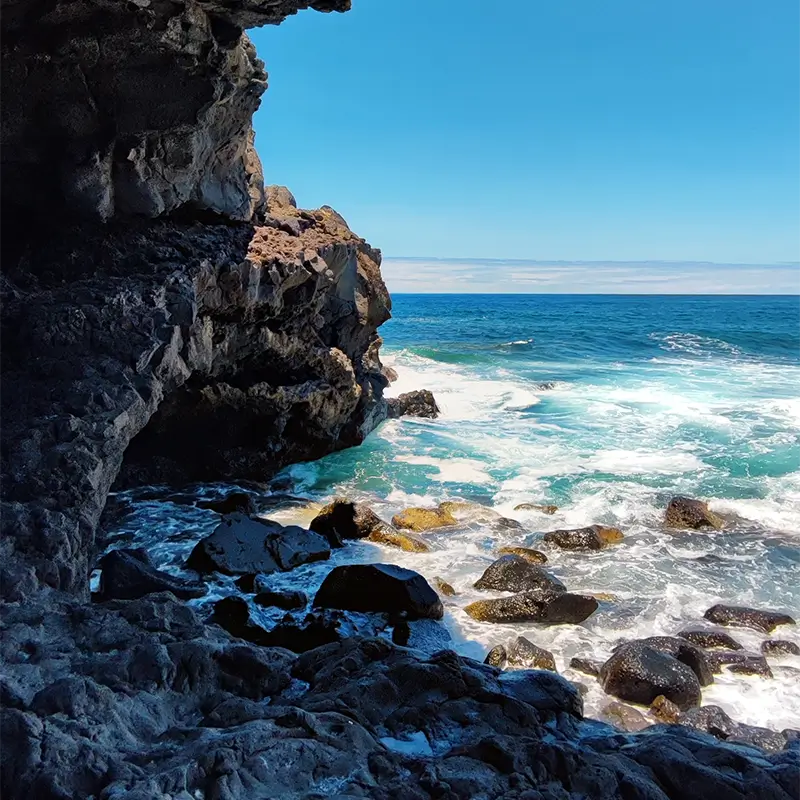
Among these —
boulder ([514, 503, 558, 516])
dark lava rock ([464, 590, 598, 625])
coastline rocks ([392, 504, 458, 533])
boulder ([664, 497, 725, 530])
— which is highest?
boulder ([664, 497, 725, 530])

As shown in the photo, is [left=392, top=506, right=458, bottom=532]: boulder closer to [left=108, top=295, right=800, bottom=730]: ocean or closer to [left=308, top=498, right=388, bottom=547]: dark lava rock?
[left=108, top=295, right=800, bottom=730]: ocean

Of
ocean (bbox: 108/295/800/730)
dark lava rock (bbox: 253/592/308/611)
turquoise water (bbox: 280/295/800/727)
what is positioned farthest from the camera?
turquoise water (bbox: 280/295/800/727)

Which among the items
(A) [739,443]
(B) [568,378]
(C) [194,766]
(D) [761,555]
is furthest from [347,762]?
(B) [568,378]

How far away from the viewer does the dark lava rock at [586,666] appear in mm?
7473

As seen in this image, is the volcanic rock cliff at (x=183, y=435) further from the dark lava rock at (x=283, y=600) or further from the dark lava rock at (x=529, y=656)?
the dark lava rock at (x=529, y=656)

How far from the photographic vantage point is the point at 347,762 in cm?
345

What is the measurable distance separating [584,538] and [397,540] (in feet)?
10.3

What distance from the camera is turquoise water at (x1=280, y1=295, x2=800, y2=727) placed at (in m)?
8.63

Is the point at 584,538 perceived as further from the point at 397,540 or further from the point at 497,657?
the point at 497,657

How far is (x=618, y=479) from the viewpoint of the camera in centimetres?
1416

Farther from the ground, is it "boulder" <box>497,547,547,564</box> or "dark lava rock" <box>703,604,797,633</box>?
"boulder" <box>497,547,547,564</box>

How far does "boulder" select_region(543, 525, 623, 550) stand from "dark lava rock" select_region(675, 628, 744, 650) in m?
2.64

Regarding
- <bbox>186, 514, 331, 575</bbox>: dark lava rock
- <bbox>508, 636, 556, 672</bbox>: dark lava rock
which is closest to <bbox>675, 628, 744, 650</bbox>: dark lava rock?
<bbox>508, 636, 556, 672</bbox>: dark lava rock

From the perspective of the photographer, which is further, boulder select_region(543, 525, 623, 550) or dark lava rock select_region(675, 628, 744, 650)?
boulder select_region(543, 525, 623, 550)
